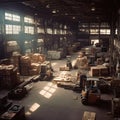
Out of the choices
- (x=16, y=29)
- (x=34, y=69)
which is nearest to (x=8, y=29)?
(x=16, y=29)

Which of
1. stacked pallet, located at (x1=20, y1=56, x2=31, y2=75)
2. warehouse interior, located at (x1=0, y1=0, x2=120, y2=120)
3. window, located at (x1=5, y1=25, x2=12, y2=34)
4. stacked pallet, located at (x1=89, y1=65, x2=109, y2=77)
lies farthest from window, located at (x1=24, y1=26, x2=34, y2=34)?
stacked pallet, located at (x1=89, y1=65, x2=109, y2=77)

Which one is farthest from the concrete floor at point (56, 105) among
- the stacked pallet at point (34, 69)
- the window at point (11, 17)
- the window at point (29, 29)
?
the window at point (29, 29)

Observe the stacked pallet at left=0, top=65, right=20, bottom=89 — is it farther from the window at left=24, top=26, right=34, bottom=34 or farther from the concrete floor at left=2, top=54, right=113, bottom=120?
the window at left=24, top=26, right=34, bottom=34

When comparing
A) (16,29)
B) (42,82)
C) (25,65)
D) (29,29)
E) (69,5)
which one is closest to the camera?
(42,82)

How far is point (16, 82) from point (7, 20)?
6964mm

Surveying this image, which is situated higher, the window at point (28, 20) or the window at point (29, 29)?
the window at point (28, 20)

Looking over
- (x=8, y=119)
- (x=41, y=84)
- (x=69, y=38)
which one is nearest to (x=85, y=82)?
(x=41, y=84)

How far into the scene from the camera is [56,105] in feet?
42.3

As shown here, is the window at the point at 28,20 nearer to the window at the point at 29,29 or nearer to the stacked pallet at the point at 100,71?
the window at the point at 29,29

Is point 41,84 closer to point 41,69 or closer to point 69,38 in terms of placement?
point 41,69

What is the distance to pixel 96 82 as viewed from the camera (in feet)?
50.9

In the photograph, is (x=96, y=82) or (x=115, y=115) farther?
(x=96, y=82)

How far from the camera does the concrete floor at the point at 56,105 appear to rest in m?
11.3

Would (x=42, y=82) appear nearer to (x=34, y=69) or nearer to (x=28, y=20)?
(x=34, y=69)
